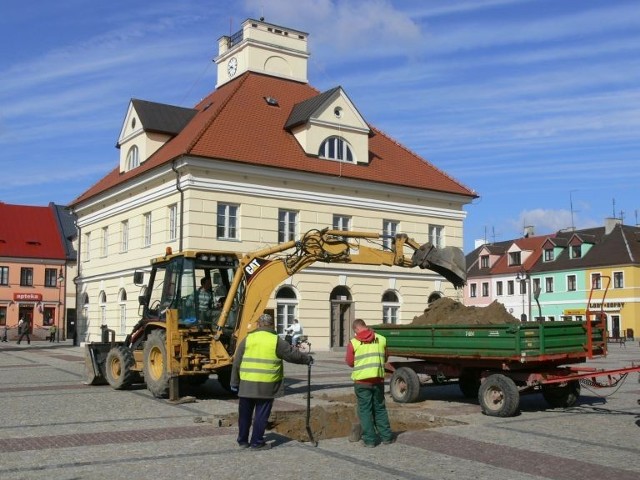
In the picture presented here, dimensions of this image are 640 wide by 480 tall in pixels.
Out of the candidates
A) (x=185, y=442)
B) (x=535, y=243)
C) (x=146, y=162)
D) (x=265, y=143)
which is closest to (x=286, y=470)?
(x=185, y=442)

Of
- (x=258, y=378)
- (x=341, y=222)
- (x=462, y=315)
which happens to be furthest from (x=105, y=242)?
(x=258, y=378)

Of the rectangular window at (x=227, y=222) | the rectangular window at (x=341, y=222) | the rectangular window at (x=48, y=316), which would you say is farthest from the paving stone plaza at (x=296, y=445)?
the rectangular window at (x=48, y=316)

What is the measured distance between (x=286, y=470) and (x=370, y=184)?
2604 cm

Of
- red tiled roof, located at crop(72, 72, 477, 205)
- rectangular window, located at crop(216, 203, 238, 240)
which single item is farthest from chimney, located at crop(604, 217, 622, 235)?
rectangular window, located at crop(216, 203, 238, 240)

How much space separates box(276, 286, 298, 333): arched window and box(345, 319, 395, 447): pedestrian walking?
21.0 meters

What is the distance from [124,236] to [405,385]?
23633 millimetres

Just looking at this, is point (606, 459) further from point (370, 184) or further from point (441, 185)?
point (441, 185)

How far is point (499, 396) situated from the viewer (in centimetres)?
1252

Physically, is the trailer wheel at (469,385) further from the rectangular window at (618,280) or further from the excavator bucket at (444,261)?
the rectangular window at (618,280)

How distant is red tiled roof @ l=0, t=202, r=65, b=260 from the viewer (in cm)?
6381

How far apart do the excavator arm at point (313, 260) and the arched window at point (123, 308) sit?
2061cm

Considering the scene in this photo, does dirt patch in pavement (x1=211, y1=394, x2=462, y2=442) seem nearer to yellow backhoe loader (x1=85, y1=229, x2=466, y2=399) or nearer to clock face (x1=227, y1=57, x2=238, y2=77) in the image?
yellow backhoe loader (x1=85, y1=229, x2=466, y2=399)

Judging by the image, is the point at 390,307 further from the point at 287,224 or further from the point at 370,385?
the point at 370,385

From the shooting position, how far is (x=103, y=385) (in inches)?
703
